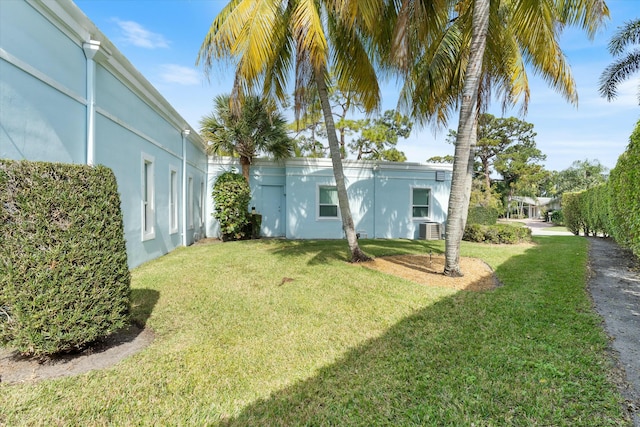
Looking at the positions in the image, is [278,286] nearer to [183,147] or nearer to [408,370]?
[408,370]

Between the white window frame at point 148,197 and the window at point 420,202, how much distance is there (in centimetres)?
1076

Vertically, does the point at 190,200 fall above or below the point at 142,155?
below

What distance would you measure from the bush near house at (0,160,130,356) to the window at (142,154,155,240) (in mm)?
5200

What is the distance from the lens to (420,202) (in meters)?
14.5

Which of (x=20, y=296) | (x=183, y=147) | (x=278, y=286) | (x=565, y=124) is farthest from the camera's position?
(x=565, y=124)

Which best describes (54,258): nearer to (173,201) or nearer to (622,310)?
(622,310)

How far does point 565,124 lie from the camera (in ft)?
64.0

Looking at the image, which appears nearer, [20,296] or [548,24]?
[20,296]

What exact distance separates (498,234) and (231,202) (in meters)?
10.4

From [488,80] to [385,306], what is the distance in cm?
697

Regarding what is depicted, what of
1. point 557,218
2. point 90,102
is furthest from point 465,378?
point 557,218

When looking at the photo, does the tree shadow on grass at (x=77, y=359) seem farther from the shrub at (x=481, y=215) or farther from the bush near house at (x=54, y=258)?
the shrub at (x=481, y=215)

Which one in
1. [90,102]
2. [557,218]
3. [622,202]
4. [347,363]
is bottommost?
[347,363]

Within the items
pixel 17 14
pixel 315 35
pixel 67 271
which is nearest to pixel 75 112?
pixel 17 14
